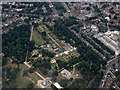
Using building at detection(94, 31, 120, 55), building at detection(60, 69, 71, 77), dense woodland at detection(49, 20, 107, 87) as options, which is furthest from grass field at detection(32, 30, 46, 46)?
building at detection(94, 31, 120, 55)

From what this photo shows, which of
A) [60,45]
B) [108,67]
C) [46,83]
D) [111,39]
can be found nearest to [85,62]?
[108,67]

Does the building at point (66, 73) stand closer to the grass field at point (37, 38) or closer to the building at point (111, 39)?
the grass field at point (37, 38)

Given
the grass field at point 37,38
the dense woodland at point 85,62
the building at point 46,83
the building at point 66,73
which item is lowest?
the building at point 46,83

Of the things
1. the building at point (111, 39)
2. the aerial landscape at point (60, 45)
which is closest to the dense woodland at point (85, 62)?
the aerial landscape at point (60, 45)

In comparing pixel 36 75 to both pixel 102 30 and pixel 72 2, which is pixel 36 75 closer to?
pixel 102 30

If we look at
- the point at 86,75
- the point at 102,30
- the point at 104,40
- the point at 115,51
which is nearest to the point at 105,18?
the point at 102,30

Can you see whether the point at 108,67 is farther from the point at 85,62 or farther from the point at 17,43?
the point at 17,43

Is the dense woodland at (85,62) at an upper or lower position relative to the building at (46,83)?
upper
